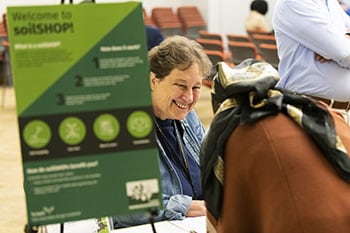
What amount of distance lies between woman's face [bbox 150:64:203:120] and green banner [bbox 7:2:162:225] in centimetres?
105

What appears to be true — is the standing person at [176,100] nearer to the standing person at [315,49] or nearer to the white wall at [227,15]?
the standing person at [315,49]

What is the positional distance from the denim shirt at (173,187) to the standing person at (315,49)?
0.55 m

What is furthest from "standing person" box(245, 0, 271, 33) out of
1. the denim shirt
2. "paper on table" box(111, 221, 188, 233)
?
"paper on table" box(111, 221, 188, 233)

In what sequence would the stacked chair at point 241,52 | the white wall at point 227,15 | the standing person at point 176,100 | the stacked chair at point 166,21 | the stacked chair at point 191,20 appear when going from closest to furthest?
the standing person at point 176,100 < the stacked chair at point 241,52 < the white wall at point 227,15 < the stacked chair at point 166,21 < the stacked chair at point 191,20

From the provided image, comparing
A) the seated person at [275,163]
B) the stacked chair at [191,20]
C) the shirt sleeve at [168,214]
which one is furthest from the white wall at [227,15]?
the seated person at [275,163]

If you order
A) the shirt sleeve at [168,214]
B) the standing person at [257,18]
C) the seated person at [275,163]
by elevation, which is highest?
the standing person at [257,18]

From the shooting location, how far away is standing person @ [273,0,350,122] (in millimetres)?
2791

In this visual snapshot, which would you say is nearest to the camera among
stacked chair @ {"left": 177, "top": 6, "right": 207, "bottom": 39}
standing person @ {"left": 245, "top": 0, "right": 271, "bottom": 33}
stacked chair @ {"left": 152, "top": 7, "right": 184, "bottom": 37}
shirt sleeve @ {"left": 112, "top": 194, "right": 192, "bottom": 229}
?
shirt sleeve @ {"left": 112, "top": 194, "right": 192, "bottom": 229}

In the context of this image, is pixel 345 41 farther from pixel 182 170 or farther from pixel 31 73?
pixel 31 73

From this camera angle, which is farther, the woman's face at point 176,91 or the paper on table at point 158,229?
the woman's face at point 176,91

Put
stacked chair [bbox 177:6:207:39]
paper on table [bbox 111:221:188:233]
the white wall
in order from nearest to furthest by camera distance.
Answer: paper on table [bbox 111:221:188:233]
the white wall
stacked chair [bbox 177:6:207:39]

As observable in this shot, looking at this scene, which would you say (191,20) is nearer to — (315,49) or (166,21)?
(166,21)

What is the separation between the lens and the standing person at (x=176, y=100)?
2281mm

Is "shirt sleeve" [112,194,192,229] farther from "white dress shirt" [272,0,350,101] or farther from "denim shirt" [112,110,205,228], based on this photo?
"white dress shirt" [272,0,350,101]
